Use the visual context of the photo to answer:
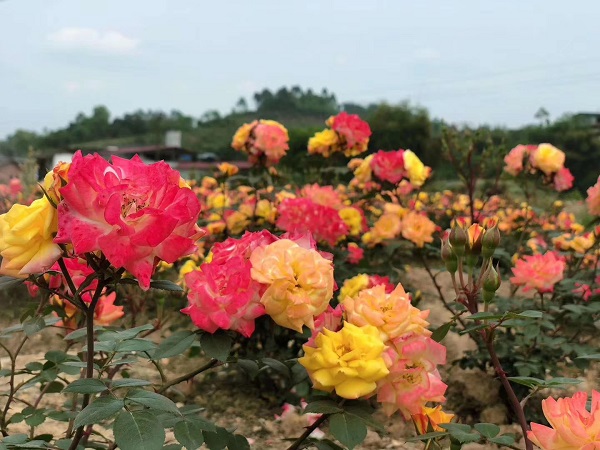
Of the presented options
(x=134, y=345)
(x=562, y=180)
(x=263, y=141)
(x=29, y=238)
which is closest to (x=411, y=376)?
(x=134, y=345)

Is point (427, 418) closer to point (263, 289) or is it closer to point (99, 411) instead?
point (263, 289)

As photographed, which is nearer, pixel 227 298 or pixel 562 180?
pixel 227 298

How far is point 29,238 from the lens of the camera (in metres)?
0.82

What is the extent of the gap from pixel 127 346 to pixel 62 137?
91.9 ft

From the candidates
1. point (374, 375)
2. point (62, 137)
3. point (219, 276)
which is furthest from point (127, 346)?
point (62, 137)

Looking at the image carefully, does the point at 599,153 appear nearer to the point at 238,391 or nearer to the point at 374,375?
the point at 238,391

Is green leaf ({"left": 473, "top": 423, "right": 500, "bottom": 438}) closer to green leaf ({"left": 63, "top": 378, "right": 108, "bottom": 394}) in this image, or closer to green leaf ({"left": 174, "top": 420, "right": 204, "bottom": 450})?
green leaf ({"left": 174, "top": 420, "right": 204, "bottom": 450})

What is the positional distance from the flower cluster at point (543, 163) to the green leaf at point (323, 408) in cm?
211

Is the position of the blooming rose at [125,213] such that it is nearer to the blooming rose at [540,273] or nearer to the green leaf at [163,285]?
the green leaf at [163,285]

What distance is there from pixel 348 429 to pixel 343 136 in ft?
6.72

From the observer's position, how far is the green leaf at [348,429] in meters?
0.84

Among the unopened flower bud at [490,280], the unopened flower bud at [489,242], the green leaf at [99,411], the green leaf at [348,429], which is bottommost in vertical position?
the green leaf at [348,429]

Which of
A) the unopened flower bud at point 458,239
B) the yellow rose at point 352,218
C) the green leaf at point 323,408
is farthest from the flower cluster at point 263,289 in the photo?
the yellow rose at point 352,218

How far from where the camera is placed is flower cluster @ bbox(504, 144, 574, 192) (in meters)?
2.70
